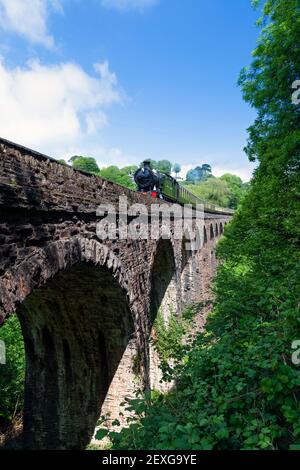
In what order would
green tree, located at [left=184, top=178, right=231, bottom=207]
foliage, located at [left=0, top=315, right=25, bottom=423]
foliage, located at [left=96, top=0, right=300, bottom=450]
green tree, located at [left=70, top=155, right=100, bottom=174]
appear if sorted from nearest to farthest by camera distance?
foliage, located at [left=96, top=0, right=300, bottom=450] → foliage, located at [left=0, top=315, right=25, bottom=423] → green tree, located at [left=184, top=178, right=231, bottom=207] → green tree, located at [left=70, top=155, right=100, bottom=174]

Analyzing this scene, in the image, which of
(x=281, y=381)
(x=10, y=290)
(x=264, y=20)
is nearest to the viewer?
(x=281, y=381)

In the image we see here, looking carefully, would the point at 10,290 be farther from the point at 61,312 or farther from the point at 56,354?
the point at 56,354

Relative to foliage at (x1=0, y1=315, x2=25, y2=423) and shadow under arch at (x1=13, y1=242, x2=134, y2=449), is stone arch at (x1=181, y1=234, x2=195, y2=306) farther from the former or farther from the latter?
shadow under arch at (x1=13, y1=242, x2=134, y2=449)

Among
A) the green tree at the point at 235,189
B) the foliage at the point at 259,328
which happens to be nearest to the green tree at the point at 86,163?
the green tree at the point at 235,189

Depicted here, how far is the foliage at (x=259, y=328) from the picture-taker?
316cm

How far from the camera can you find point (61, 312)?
827 centimetres

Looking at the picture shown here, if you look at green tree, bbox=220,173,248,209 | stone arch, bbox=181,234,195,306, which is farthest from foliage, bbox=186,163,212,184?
stone arch, bbox=181,234,195,306

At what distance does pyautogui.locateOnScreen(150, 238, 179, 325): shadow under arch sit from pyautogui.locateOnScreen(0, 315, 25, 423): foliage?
6045 mm

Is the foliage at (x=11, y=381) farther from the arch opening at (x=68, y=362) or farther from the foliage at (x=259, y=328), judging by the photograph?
the foliage at (x=259, y=328)

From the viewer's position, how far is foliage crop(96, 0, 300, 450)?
10.4 ft

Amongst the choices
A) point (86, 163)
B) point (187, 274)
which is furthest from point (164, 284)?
point (86, 163)
